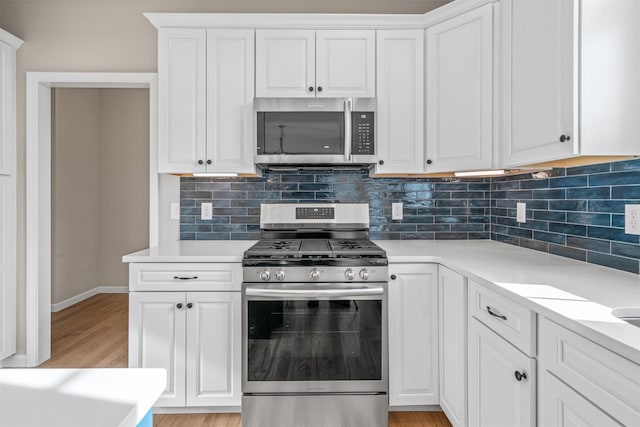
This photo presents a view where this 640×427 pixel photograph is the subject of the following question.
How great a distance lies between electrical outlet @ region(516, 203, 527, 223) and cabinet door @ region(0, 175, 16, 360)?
337 centimetres

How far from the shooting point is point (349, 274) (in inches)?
79.7

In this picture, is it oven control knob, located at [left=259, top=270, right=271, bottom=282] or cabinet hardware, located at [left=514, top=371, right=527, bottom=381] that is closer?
cabinet hardware, located at [left=514, top=371, right=527, bottom=381]

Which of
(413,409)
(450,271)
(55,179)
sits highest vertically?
(55,179)

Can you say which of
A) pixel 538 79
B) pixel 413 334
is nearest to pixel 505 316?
pixel 413 334

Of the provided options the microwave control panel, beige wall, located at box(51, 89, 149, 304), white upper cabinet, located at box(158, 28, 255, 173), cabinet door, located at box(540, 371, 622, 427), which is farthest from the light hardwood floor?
the microwave control panel

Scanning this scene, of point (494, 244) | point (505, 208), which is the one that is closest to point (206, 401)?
point (494, 244)

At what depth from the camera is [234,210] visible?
2.69 metres

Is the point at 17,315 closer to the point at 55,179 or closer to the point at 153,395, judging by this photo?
the point at 55,179

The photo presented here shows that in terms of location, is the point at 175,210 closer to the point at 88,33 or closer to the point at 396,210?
the point at 88,33

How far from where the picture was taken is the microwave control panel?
2320 millimetres

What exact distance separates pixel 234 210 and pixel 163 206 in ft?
1.63

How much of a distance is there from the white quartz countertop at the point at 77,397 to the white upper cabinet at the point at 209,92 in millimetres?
1843

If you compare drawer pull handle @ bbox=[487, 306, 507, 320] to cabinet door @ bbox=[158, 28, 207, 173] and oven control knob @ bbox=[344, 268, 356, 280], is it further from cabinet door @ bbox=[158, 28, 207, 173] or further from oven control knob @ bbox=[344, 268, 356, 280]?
cabinet door @ bbox=[158, 28, 207, 173]

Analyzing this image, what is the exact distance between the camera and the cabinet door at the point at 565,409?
3.01ft
